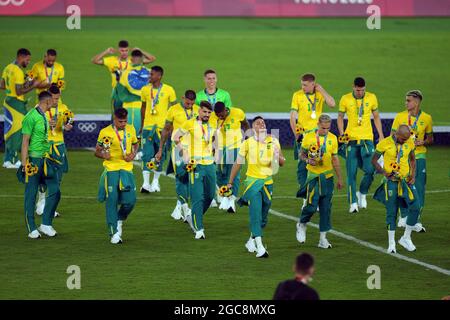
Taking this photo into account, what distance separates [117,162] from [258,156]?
2.46 metres

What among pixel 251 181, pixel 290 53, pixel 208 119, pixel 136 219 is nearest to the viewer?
pixel 251 181

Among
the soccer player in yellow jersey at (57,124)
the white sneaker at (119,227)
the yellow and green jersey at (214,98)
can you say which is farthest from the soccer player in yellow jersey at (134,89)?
the white sneaker at (119,227)

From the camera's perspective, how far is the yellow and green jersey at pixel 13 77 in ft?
93.5

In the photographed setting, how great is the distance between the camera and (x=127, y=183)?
21172 mm

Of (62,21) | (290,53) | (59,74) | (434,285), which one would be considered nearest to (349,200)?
→ (434,285)

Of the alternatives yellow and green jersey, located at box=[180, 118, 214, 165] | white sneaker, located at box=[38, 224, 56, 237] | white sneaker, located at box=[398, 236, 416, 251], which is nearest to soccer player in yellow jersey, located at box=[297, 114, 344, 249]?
white sneaker, located at box=[398, 236, 416, 251]

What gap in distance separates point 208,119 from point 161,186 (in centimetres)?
564

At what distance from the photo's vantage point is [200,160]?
71.9ft

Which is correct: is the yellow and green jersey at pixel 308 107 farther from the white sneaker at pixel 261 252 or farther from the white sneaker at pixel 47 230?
the white sneaker at pixel 47 230

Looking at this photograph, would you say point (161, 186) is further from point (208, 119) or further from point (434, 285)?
point (434, 285)

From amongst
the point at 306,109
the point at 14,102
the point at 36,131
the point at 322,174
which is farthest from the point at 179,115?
the point at 14,102

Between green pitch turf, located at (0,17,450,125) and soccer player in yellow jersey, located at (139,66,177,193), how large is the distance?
460 inches

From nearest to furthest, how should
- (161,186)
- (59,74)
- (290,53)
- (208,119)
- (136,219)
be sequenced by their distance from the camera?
(208,119), (136,219), (161,186), (59,74), (290,53)

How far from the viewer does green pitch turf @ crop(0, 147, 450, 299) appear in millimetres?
18562
